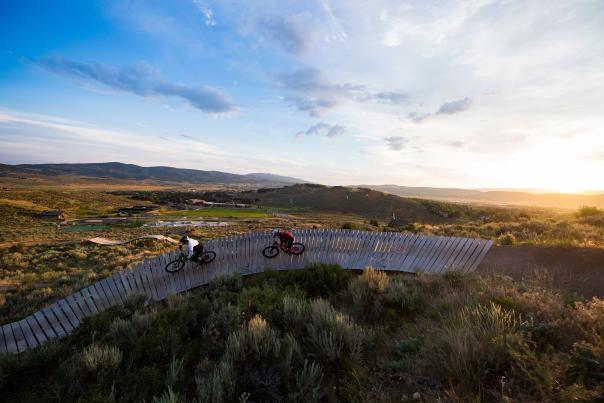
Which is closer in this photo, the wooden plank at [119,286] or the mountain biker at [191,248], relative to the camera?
the wooden plank at [119,286]

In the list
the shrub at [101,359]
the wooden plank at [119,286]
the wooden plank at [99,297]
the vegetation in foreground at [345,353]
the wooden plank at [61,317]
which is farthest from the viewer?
the wooden plank at [119,286]

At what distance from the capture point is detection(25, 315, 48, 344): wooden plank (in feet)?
21.7

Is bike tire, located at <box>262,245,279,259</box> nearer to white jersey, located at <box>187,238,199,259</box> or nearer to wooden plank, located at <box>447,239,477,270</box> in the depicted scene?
white jersey, located at <box>187,238,199,259</box>

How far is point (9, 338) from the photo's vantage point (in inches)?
262

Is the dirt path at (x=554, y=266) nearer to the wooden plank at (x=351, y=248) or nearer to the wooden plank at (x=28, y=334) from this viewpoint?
the wooden plank at (x=351, y=248)

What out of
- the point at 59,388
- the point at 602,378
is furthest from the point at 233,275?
the point at 602,378

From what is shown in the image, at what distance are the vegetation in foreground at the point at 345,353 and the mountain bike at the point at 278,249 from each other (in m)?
3.62

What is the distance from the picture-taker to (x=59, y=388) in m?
3.72

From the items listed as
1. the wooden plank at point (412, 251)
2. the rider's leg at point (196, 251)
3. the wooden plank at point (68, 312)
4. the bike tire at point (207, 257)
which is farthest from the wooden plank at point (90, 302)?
the wooden plank at point (412, 251)

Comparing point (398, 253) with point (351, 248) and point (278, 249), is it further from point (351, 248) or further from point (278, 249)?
point (278, 249)

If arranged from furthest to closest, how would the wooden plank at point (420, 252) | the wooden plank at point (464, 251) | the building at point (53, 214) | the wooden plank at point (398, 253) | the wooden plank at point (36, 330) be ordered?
the building at point (53, 214) < the wooden plank at point (398, 253) < the wooden plank at point (420, 252) < the wooden plank at point (464, 251) < the wooden plank at point (36, 330)

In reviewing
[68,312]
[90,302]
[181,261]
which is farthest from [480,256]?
[68,312]

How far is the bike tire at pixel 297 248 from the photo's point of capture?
9.77 meters

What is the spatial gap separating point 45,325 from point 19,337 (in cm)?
48
